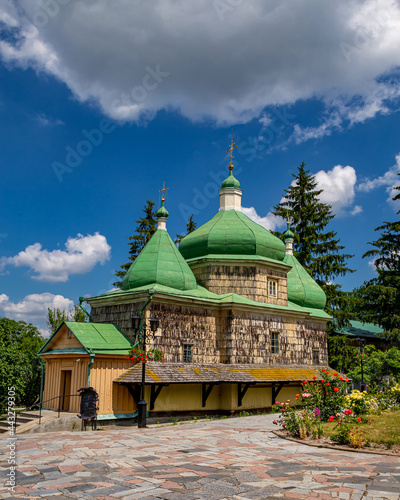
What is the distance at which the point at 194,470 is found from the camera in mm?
7938

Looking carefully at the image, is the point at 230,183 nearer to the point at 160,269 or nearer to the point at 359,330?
the point at 160,269

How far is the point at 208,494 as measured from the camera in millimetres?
6480

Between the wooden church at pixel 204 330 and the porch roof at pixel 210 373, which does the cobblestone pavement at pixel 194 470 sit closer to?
the porch roof at pixel 210 373

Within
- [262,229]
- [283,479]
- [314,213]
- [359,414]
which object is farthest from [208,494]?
[314,213]

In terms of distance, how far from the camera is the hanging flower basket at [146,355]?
56.5 feet

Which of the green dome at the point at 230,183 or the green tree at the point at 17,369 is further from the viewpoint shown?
the green dome at the point at 230,183

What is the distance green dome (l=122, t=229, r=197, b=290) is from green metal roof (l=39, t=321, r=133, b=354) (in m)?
2.27

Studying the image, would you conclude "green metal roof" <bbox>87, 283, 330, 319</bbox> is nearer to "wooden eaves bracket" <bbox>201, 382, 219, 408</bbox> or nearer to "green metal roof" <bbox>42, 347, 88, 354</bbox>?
"green metal roof" <bbox>42, 347, 88, 354</bbox>

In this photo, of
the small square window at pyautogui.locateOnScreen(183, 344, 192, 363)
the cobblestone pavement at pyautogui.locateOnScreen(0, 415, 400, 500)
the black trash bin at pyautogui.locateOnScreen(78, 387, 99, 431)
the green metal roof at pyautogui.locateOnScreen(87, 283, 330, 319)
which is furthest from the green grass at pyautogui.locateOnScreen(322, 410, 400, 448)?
the green metal roof at pyautogui.locateOnScreen(87, 283, 330, 319)

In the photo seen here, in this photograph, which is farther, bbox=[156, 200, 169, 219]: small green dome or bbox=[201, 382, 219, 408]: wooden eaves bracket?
bbox=[156, 200, 169, 219]: small green dome

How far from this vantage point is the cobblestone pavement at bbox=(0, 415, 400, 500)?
656 centimetres

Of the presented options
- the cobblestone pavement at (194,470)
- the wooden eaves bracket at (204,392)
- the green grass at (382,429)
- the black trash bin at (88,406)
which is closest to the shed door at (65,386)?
the black trash bin at (88,406)

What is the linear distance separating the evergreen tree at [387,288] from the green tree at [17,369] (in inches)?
845

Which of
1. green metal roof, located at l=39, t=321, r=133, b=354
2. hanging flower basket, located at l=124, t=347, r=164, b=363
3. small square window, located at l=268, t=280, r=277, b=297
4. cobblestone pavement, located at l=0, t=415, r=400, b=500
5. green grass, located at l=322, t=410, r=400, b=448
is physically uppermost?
small square window, located at l=268, t=280, r=277, b=297
